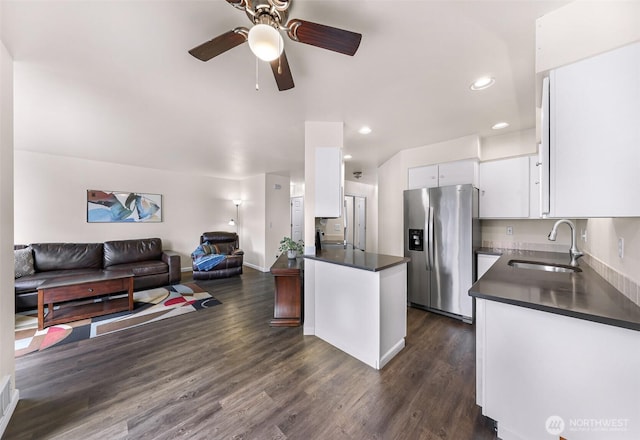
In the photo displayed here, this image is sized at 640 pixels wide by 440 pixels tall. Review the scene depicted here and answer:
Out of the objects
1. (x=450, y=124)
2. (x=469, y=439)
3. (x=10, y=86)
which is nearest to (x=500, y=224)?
(x=450, y=124)

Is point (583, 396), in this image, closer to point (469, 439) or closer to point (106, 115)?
point (469, 439)

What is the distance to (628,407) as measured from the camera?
0.94 meters

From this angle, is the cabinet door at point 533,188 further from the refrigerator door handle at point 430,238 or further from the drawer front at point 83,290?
the drawer front at point 83,290

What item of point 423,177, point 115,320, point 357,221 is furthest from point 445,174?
point 115,320

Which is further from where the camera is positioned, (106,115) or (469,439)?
(106,115)

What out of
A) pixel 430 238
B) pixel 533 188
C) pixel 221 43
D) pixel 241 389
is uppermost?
pixel 221 43

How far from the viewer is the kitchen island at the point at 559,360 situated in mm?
957

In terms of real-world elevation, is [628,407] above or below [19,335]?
above

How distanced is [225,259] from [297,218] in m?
2.77

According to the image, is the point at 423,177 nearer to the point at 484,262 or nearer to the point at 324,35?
the point at 484,262

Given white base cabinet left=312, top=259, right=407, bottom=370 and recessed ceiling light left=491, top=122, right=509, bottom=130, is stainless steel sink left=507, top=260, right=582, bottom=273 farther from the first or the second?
recessed ceiling light left=491, top=122, right=509, bottom=130

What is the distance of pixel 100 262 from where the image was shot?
4.09 m

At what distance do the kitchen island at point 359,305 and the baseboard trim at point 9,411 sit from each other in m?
2.11

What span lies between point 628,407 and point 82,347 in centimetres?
392
